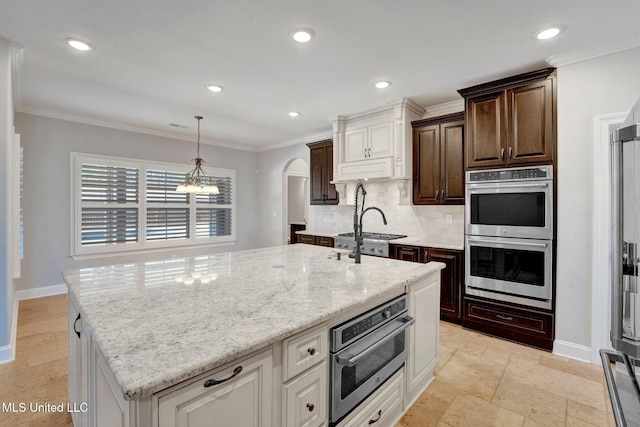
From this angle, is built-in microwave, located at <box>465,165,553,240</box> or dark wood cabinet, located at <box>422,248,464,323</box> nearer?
built-in microwave, located at <box>465,165,553,240</box>

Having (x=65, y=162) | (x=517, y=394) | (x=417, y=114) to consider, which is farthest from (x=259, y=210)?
(x=517, y=394)

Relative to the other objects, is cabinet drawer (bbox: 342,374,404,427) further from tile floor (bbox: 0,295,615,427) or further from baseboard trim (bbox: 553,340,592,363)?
baseboard trim (bbox: 553,340,592,363)

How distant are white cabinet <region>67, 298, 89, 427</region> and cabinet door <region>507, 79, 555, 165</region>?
349 cm

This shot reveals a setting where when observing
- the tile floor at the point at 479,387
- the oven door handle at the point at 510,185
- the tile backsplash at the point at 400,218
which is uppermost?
the oven door handle at the point at 510,185

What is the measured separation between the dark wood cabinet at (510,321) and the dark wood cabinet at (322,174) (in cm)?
256

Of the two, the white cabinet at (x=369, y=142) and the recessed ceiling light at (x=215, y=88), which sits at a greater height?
the recessed ceiling light at (x=215, y=88)

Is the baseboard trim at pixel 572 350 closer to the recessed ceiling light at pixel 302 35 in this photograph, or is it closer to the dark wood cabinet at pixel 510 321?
the dark wood cabinet at pixel 510 321

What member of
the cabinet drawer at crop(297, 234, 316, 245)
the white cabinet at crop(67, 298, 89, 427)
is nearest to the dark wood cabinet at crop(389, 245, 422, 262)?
the cabinet drawer at crop(297, 234, 316, 245)

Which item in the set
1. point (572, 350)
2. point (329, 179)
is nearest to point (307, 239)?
point (329, 179)

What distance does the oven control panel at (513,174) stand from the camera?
2752mm

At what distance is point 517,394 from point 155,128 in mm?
5966

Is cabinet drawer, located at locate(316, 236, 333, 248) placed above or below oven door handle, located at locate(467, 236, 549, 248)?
below

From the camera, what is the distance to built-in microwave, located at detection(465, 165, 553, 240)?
2752 millimetres

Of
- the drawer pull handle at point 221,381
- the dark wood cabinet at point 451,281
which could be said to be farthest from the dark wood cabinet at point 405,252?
the drawer pull handle at point 221,381
